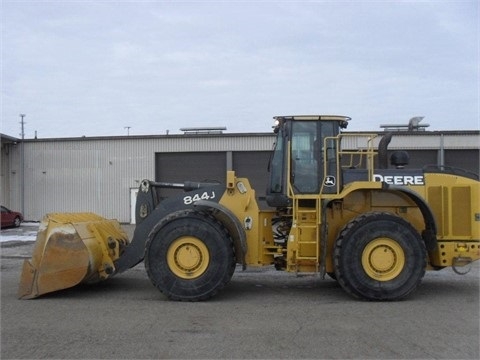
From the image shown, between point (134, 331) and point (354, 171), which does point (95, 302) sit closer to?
point (134, 331)

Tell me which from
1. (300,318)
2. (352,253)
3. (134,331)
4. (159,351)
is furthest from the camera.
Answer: (352,253)

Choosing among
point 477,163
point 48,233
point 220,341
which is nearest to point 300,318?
point 220,341

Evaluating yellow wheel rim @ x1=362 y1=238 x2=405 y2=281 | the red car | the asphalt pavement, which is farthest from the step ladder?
the red car

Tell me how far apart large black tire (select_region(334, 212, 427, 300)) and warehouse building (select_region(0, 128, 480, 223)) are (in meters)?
20.7

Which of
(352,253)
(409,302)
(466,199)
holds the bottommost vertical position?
(409,302)

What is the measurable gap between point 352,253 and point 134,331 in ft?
12.2

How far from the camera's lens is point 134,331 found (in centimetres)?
695

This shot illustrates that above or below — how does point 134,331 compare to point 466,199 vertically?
below

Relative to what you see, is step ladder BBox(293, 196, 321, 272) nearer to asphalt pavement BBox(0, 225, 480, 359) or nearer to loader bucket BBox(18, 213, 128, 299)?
asphalt pavement BBox(0, 225, 480, 359)

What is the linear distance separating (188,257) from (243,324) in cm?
197

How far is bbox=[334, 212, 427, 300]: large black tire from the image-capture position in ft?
28.7

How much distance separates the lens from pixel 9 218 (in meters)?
28.9

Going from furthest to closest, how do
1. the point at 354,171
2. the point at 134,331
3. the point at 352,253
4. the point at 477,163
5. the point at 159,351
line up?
the point at 477,163 → the point at 354,171 → the point at 352,253 → the point at 134,331 → the point at 159,351

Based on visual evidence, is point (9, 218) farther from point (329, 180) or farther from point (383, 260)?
point (383, 260)
